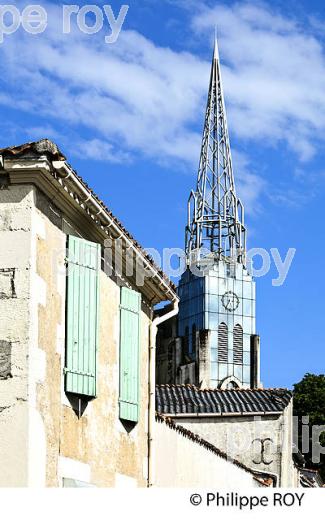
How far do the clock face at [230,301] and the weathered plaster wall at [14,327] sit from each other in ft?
294

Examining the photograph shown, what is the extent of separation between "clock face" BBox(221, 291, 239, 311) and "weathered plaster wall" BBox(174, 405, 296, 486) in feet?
231

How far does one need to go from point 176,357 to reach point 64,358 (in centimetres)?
8888

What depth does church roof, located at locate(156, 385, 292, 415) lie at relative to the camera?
30.2 meters

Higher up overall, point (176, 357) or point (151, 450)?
point (176, 357)

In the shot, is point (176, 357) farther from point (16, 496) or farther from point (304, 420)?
point (16, 496)

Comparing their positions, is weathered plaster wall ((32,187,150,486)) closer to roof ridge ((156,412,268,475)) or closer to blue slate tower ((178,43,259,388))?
roof ridge ((156,412,268,475))

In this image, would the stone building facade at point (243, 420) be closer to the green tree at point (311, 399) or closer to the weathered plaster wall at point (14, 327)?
the weathered plaster wall at point (14, 327)

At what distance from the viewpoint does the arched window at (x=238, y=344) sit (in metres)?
101

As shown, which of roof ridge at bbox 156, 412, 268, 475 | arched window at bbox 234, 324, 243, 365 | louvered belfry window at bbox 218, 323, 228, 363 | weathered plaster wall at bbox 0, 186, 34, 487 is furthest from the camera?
arched window at bbox 234, 324, 243, 365

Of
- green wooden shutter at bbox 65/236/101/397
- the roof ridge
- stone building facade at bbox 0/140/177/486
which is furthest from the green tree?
→ green wooden shutter at bbox 65/236/101/397

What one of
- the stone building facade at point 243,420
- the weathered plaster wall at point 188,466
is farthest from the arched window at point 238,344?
the weathered plaster wall at point 188,466

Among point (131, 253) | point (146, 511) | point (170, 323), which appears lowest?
point (146, 511)

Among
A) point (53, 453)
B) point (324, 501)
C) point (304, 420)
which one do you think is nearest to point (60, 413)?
point (53, 453)

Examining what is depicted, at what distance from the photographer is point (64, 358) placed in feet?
42.4
